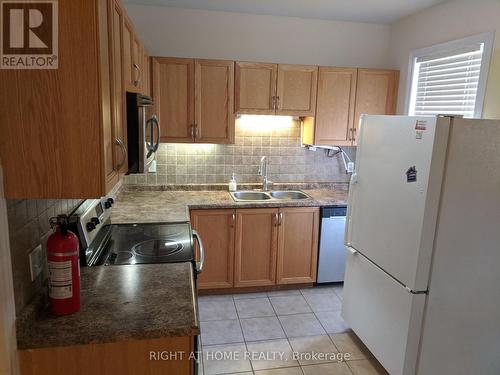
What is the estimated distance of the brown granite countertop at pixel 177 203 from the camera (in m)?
2.69

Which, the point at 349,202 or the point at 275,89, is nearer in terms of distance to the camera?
the point at 349,202

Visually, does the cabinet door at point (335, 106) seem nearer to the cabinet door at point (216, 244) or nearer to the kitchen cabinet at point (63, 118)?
the cabinet door at point (216, 244)

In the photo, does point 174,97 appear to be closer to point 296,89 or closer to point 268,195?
point 296,89

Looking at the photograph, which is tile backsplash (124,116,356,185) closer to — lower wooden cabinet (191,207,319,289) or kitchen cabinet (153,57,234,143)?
kitchen cabinet (153,57,234,143)

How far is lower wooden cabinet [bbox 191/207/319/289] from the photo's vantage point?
10.6 feet

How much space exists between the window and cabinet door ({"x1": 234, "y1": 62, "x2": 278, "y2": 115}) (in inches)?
→ 51.2

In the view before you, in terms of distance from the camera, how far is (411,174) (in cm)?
202

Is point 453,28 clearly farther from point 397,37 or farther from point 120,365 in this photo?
point 120,365

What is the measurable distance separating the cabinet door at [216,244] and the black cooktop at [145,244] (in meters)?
0.66

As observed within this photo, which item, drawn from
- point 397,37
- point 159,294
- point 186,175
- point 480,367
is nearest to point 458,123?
point 480,367

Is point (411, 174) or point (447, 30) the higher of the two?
point (447, 30)

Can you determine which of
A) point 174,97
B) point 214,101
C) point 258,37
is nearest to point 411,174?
point 214,101

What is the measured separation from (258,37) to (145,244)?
2.33 metres

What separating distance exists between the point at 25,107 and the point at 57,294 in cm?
64
